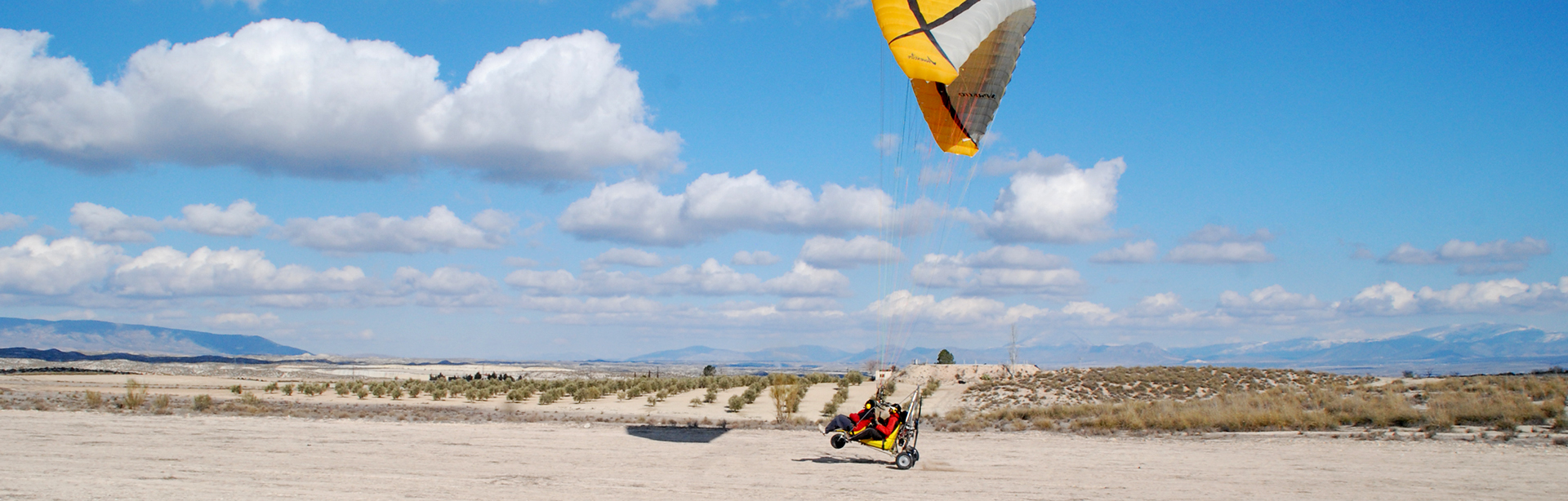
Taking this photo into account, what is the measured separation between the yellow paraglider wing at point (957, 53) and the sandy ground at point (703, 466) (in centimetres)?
507

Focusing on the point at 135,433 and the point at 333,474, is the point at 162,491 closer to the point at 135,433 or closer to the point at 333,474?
the point at 333,474

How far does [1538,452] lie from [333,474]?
1756 centimetres

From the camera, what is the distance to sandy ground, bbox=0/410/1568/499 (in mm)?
9695

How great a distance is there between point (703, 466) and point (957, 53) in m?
6.66

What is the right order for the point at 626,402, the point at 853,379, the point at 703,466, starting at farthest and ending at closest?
1. the point at 853,379
2. the point at 626,402
3. the point at 703,466

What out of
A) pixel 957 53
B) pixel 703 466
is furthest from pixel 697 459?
pixel 957 53

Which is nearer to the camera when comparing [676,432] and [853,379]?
[676,432]

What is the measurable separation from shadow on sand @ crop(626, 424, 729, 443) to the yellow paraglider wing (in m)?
7.31

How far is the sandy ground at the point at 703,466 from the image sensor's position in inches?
382

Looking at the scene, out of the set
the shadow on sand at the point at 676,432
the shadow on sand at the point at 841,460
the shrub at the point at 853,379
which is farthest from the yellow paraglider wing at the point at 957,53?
the shrub at the point at 853,379

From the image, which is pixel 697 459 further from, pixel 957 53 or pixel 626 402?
pixel 626 402

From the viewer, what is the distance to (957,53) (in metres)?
9.90

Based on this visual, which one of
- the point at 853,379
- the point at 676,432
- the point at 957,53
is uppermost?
the point at 957,53

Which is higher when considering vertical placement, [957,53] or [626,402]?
[957,53]
